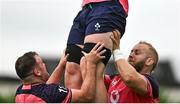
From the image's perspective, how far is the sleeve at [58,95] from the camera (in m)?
9.56

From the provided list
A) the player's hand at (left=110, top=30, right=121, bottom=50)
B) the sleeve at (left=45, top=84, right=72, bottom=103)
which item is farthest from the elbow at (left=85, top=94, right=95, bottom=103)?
the player's hand at (left=110, top=30, right=121, bottom=50)

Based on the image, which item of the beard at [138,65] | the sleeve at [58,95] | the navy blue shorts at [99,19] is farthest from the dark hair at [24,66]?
the beard at [138,65]

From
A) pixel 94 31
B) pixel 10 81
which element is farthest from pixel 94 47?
pixel 10 81

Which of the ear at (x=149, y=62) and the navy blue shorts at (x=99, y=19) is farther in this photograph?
the ear at (x=149, y=62)

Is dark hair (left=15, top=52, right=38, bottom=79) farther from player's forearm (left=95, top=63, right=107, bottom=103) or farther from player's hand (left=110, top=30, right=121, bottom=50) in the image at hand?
player's hand (left=110, top=30, right=121, bottom=50)

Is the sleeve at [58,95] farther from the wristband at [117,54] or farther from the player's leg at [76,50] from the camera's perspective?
the wristband at [117,54]

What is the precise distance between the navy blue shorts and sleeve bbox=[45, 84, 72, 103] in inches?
19.5

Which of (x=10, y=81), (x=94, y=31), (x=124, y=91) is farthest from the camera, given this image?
(x=10, y=81)

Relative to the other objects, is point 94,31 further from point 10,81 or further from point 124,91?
point 10,81

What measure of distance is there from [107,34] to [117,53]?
0.28m

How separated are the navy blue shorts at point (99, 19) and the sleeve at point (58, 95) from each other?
0.49 m

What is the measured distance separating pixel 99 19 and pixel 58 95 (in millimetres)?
881

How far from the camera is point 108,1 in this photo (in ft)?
30.8

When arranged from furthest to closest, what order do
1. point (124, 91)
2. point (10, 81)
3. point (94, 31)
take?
point (10, 81) < point (124, 91) < point (94, 31)
